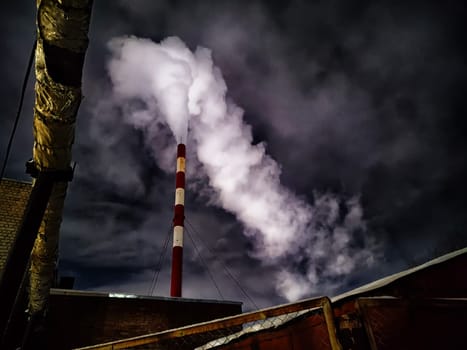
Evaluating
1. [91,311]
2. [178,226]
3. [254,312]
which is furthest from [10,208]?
[254,312]

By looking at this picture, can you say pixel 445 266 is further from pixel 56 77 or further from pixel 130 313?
pixel 130 313

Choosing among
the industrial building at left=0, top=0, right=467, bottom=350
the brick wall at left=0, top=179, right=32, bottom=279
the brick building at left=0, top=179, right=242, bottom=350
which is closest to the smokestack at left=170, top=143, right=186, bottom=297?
the brick building at left=0, top=179, right=242, bottom=350

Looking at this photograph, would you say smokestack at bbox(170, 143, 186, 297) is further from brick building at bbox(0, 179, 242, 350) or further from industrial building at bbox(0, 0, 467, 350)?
industrial building at bbox(0, 0, 467, 350)

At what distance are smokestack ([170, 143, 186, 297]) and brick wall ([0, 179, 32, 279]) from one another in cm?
810

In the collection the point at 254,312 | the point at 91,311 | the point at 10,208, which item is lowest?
the point at 254,312

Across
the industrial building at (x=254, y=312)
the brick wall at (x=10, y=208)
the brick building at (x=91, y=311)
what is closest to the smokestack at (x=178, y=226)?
the brick building at (x=91, y=311)

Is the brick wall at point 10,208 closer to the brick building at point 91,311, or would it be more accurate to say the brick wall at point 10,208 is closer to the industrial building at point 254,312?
the brick building at point 91,311

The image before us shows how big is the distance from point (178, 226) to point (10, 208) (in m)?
8.66

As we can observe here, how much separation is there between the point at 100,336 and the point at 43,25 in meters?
10.6

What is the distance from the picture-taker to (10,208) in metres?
10.0

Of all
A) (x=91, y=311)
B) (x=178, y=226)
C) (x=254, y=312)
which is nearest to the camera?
(x=254, y=312)

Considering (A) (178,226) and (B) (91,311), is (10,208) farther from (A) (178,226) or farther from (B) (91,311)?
(A) (178,226)

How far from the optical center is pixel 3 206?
32.8ft

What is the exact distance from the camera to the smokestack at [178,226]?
15569mm
